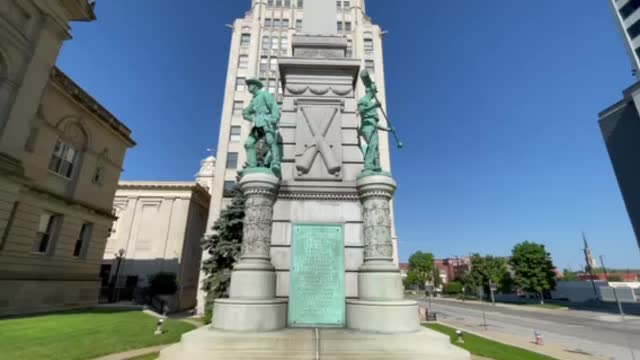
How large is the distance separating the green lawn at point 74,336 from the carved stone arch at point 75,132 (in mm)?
12504

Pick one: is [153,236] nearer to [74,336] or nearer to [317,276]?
[74,336]

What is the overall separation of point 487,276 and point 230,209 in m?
67.7

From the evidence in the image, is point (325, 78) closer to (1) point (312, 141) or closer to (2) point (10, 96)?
(1) point (312, 141)

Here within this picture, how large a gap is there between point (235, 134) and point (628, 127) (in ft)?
169

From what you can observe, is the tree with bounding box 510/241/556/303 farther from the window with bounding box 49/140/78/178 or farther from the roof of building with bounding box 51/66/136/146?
the window with bounding box 49/140/78/178

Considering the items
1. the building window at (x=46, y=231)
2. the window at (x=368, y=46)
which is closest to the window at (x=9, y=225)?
the building window at (x=46, y=231)

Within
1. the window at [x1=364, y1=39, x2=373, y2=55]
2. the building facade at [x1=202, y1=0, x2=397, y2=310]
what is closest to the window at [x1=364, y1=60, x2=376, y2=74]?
the building facade at [x1=202, y1=0, x2=397, y2=310]

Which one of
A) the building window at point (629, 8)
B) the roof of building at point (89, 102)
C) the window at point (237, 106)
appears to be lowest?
the roof of building at point (89, 102)

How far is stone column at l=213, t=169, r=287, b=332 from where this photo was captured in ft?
18.7

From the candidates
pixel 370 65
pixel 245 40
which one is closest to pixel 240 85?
pixel 245 40

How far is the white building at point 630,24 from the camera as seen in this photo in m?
39.7

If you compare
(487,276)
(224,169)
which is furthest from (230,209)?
(487,276)

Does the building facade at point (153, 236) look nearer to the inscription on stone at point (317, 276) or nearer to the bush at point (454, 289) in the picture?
the inscription on stone at point (317, 276)

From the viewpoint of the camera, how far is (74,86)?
20938 mm
